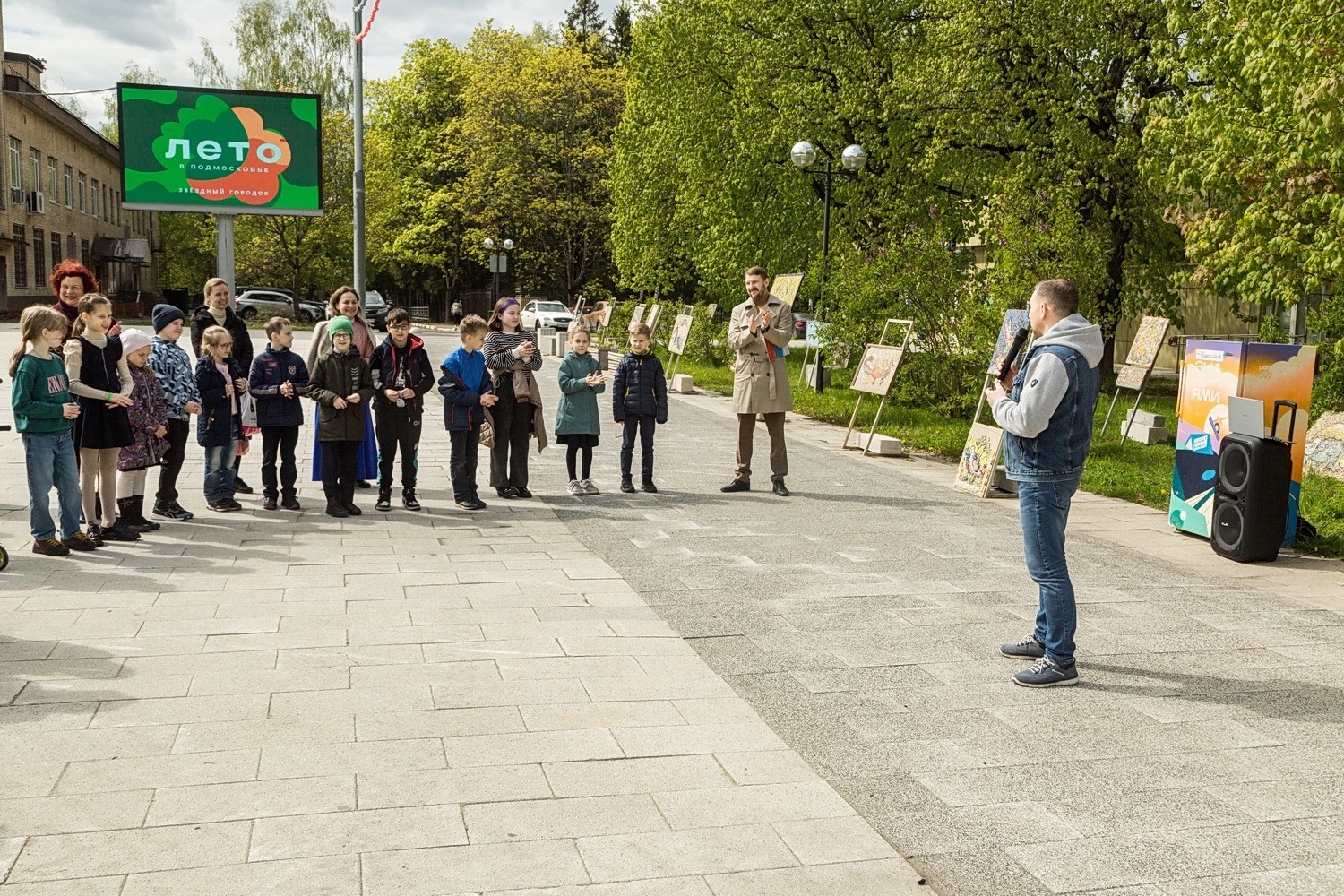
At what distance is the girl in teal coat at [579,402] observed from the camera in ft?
35.8

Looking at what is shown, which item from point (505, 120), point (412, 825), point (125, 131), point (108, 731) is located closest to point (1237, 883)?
point (412, 825)

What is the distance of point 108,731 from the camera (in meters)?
4.66

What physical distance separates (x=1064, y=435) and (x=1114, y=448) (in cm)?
1027

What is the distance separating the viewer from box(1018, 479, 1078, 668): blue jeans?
5.52 metres

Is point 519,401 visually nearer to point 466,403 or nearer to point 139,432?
point 466,403

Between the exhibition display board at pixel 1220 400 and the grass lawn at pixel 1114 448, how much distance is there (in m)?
0.72

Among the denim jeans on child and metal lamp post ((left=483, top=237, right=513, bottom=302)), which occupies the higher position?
metal lamp post ((left=483, top=237, right=513, bottom=302))

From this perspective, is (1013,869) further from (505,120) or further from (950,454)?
(505,120)

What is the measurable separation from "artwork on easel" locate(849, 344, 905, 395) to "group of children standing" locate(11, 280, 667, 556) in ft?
12.3

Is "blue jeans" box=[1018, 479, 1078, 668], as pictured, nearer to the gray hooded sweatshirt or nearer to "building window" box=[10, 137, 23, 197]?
the gray hooded sweatshirt

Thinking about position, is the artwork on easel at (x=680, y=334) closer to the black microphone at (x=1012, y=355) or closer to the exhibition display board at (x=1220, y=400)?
the exhibition display board at (x=1220, y=400)

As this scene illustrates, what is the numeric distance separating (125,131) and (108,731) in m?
16.8

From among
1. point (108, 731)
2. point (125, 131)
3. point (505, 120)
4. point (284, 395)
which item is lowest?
point (108, 731)

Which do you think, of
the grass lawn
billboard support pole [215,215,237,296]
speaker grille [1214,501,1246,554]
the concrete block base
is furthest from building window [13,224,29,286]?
speaker grille [1214,501,1246,554]
